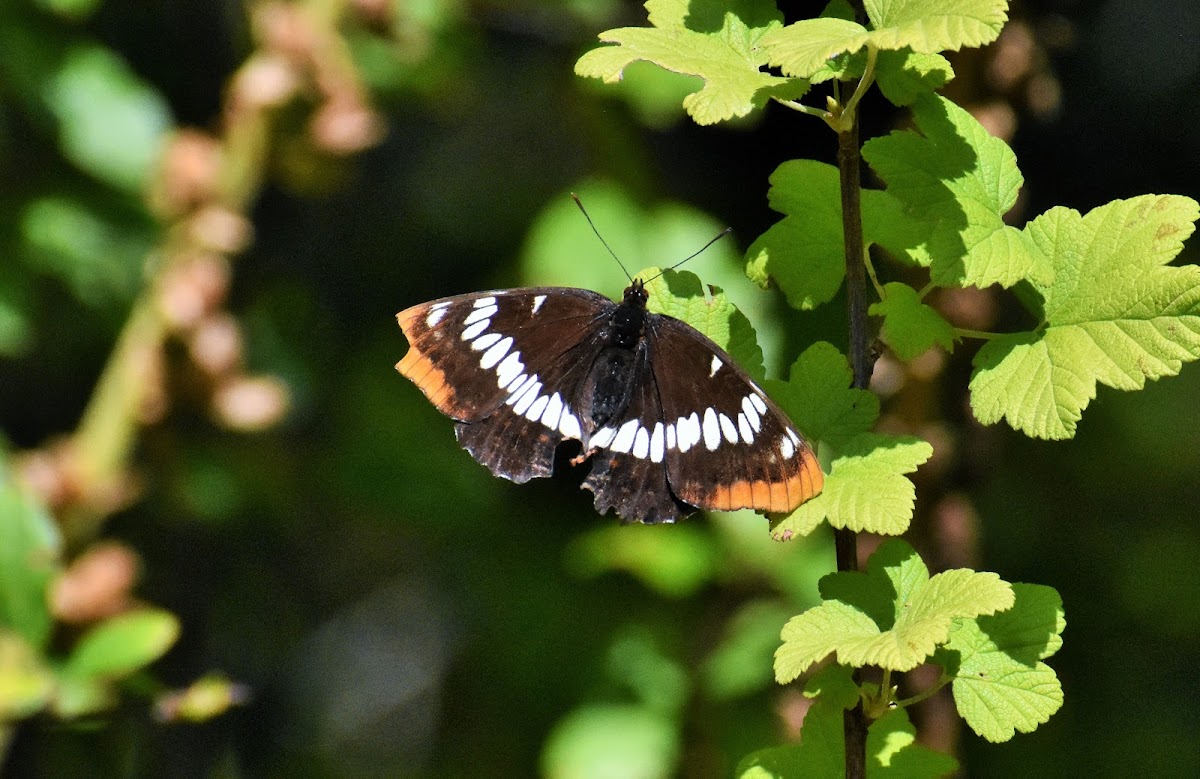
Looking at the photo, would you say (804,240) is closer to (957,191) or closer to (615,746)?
(957,191)

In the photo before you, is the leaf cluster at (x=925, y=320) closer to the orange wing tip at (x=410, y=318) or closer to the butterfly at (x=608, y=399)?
the butterfly at (x=608, y=399)

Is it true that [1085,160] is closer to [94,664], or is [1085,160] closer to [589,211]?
[589,211]

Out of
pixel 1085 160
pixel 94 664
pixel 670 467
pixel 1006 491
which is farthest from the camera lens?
pixel 1006 491

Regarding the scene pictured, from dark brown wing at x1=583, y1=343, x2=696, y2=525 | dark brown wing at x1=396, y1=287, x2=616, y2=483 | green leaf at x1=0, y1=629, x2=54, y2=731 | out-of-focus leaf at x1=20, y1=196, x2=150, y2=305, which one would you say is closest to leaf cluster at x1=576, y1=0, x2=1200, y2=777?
dark brown wing at x1=583, y1=343, x2=696, y2=525

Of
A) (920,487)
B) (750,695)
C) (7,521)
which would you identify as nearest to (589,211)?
(920,487)

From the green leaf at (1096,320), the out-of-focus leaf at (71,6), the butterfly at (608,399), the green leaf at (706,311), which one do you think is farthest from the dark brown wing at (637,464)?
the out-of-focus leaf at (71,6)

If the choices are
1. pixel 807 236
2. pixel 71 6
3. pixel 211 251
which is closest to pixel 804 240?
pixel 807 236
